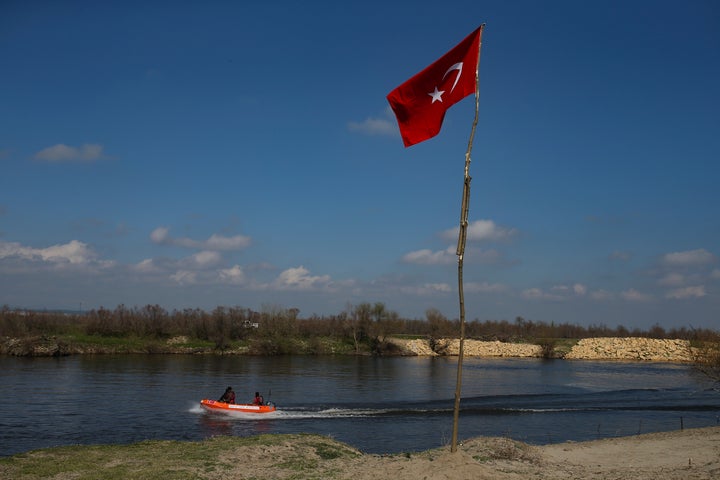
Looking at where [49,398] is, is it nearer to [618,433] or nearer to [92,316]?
[618,433]

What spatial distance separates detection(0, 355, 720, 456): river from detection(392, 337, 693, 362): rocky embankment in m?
34.6

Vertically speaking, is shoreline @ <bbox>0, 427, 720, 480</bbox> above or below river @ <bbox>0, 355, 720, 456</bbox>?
above

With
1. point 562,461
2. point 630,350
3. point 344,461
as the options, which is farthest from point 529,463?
point 630,350

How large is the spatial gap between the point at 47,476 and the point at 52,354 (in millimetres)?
78021

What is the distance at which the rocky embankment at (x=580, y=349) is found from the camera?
374 ft

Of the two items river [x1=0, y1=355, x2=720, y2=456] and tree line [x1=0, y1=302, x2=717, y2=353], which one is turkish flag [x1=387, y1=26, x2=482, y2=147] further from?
tree line [x1=0, y1=302, x2=717, y2=353]

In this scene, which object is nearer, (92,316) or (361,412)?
(361,412)

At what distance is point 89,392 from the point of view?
162 feet

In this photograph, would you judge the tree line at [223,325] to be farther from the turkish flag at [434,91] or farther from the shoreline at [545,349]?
the turkish flag at [434,91]

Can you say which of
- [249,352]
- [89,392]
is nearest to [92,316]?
[249,352]

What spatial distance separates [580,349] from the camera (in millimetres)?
119562

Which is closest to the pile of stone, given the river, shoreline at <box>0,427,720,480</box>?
the river

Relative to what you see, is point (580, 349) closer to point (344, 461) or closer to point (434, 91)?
point (344, 461)

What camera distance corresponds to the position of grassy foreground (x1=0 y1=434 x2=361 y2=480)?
1702cm
